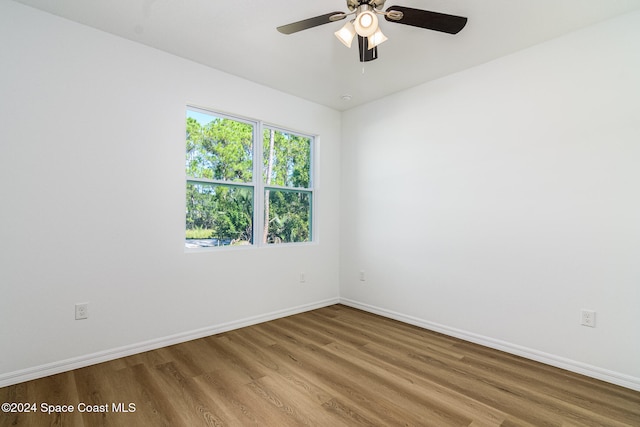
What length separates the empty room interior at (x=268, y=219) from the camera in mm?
2121

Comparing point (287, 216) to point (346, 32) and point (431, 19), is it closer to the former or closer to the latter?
point (346, 32)

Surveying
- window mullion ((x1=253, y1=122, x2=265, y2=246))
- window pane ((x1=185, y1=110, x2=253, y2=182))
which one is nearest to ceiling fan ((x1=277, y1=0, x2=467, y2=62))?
window pane ((x1=185, y1=110, x2=253, y2=182))

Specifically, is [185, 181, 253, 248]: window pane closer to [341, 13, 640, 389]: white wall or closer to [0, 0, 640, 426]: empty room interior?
[0, 0, 640, 426]: empty room interior

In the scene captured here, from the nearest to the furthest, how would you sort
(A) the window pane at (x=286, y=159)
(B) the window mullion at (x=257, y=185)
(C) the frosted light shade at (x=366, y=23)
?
(C) the frosted light shade at (x=366, y=23) → (B) the window mullion at (x=257, y=185) → (A) the window pane at (x=286, y=159)

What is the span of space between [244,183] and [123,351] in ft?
6.26

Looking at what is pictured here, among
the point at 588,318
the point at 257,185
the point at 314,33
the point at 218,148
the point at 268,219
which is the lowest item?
the point at 588,318

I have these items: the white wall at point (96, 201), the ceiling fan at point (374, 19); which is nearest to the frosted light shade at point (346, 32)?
the ceiling fan at point (374, 19)

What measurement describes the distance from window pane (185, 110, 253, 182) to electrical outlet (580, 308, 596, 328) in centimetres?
328

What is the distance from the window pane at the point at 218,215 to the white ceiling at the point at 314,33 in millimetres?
1260

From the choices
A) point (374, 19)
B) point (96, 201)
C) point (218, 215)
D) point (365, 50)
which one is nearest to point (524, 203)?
point (365, 50)

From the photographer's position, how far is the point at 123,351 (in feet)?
8.49

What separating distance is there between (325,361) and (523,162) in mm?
2445

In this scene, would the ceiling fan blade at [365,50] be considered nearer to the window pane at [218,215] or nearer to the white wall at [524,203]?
the white wall at [524,203]

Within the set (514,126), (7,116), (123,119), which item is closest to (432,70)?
(514,126)
